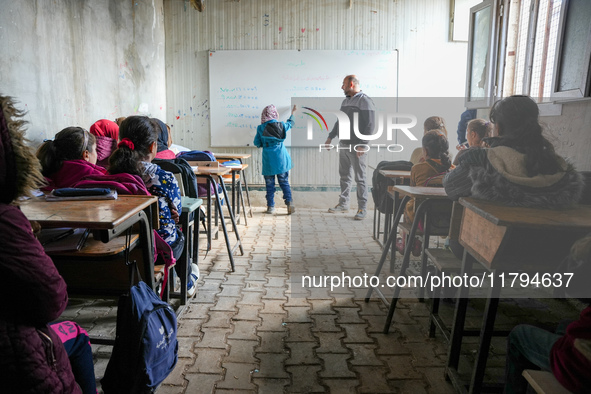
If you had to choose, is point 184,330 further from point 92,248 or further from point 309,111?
point 309,111

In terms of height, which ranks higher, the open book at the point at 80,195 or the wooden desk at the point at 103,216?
the open book at the point at 80,195

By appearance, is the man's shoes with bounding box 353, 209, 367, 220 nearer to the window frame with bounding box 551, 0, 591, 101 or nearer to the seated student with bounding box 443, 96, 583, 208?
the window frame with bounding box 551, 0, 591, 101

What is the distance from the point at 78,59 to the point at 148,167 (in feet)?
7.21

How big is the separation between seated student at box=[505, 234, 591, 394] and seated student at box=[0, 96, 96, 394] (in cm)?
112

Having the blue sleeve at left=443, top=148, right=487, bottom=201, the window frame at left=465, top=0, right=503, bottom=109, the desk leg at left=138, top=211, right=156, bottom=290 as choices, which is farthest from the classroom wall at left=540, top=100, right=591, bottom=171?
the desk leg at left=138, top=211, right=156, bottom=290

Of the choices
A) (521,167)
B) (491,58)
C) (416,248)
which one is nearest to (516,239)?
(521,167)

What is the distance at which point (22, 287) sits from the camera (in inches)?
33.7

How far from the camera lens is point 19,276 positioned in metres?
0.84

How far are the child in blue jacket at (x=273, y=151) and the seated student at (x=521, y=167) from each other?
12.7ft

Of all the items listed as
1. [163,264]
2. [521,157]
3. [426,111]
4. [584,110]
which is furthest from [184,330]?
[426,111]

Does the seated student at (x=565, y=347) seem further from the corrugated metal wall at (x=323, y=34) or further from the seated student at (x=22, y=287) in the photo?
the corrugated metal wall at (x=323, y=34)

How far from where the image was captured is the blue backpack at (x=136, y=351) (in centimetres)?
139

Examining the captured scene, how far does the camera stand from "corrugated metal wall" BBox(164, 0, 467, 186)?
5836 millimetres

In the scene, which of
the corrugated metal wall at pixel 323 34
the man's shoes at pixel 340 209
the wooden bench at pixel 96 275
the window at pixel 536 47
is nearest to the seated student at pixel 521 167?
the wooden bench at pixel 96 275
